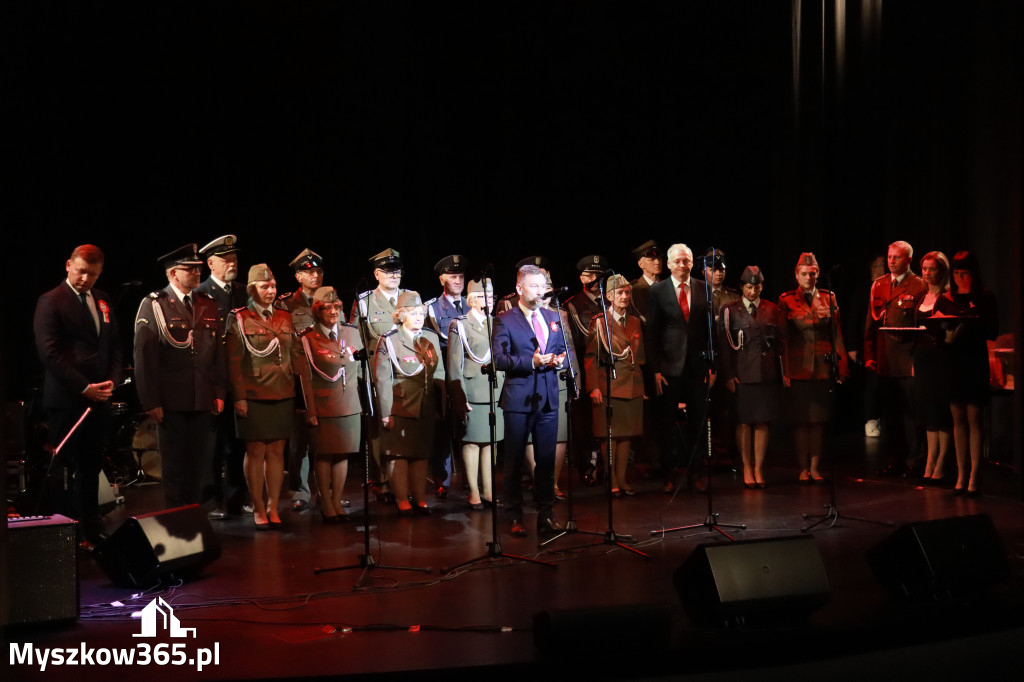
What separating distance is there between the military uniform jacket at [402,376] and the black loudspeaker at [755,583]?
2985mm

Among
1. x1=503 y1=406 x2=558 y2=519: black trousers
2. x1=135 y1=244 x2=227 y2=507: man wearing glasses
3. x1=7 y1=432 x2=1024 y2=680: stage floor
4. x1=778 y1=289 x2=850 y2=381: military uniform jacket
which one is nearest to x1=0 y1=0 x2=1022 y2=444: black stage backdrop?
x1=778 y1=289 x2=850 y2=381: military uniform jacket

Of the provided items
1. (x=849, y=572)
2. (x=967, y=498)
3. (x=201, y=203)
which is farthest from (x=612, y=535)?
(x=201, y=203)

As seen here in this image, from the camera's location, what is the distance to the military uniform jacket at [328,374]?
6.29 meters

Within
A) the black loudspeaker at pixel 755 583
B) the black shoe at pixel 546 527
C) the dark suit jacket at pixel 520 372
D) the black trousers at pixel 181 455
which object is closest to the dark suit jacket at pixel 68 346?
the black trousers at pixel 181 455

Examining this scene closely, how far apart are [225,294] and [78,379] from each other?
155 centimetres

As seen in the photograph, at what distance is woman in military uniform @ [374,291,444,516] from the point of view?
21.4 feet

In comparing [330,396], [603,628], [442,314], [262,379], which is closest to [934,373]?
[442,314]

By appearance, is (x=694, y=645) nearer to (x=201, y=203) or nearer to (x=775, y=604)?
(x=775, y=604)

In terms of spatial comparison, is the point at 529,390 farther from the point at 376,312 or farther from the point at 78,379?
the point at 78,379

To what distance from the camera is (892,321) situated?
768cm

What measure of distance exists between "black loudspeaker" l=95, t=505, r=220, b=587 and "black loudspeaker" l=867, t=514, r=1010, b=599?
3.39 m

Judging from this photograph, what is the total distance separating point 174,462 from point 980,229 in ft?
24.2

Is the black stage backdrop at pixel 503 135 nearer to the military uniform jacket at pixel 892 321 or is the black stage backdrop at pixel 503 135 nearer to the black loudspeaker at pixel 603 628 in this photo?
the military uniform jacket at pixel 892 321

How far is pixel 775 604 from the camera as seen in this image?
12.6ft
